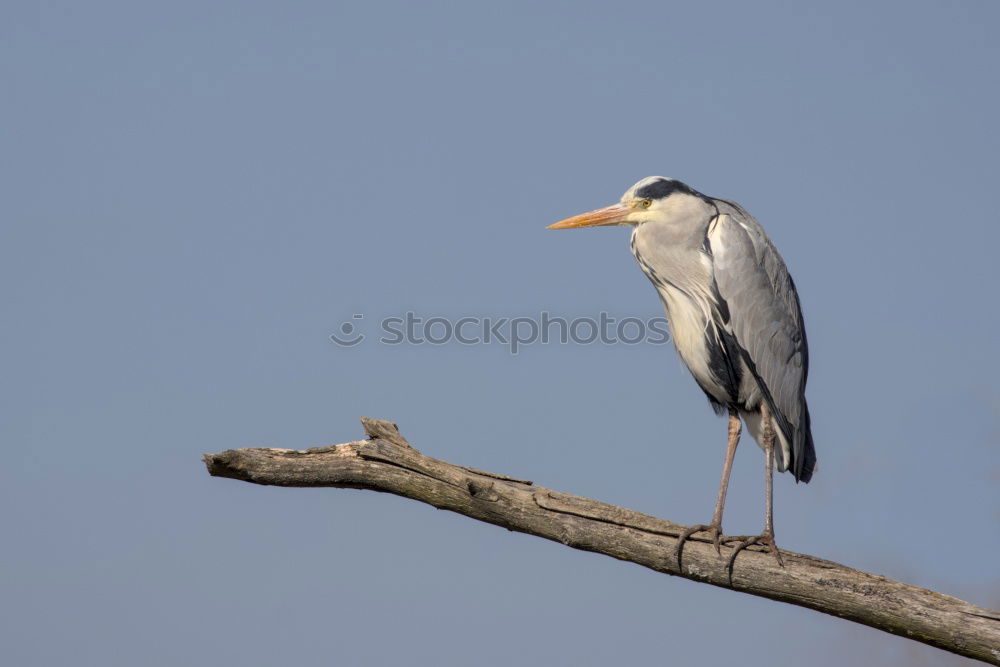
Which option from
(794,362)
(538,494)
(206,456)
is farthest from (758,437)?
(206,456)

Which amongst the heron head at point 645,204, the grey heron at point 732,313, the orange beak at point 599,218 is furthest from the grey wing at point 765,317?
the orange beak at point 599,218

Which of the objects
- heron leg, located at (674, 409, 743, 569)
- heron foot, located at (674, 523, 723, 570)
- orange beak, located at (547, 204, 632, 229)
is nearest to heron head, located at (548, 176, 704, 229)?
orange beak, located at (547, 204, 632, 229)

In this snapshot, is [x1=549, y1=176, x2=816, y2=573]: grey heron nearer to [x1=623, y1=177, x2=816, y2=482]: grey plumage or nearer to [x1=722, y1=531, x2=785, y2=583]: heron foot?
[x1=623, y1=177, x2=816, y2=482]: grey plumage

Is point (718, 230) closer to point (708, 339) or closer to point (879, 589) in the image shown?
point (708, 339)

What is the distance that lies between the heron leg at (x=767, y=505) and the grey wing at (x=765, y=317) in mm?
76

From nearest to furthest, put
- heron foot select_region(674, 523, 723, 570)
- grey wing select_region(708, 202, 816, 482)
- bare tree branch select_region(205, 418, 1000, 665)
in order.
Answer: bare tree branch select_region(205, 418, 1000, 665) < heron foot select_region(674, 523, 723, 570) < grey wing select_region(708, 202, 816, 482)

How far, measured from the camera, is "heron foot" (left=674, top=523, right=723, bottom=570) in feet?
16.6

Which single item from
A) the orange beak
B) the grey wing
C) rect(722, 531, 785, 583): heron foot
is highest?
the orange beak

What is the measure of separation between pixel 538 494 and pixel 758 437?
1.62 m

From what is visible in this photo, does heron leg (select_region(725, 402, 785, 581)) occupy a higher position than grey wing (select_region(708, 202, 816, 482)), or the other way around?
grey wing (select_region(708, 202, 816, 482))

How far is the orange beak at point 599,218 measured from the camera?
6.12 m

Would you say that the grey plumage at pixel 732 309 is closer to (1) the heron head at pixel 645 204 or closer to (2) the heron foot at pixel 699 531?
(1) the heron head at pixel 645 204

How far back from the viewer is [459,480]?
4.79 m

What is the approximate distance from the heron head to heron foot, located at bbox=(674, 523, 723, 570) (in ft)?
5.60
